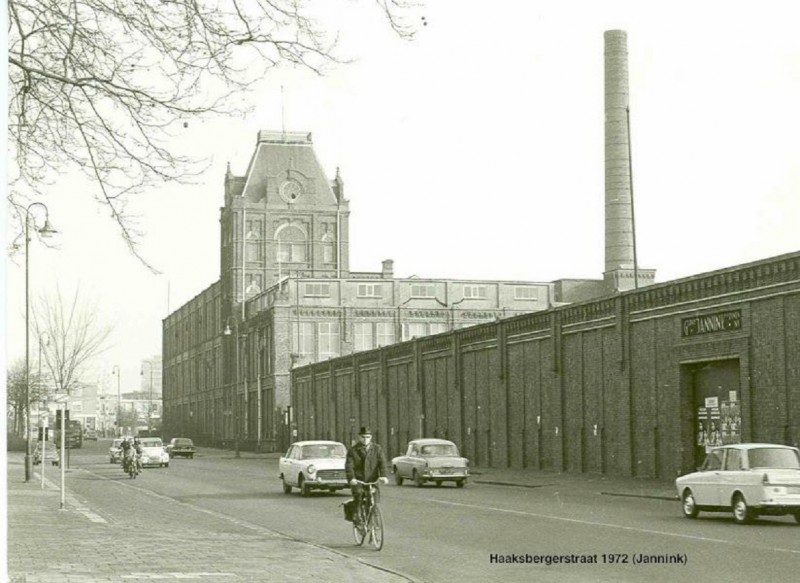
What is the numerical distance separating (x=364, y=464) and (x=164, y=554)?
3486mm

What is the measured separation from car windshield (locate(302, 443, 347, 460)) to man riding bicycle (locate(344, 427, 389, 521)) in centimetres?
1374

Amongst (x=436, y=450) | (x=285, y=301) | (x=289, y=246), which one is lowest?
(x=436, y=450)

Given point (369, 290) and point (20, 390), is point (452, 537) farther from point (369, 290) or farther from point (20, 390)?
point (20, 390)

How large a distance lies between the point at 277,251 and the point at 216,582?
309 feet

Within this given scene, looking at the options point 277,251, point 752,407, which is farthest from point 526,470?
point 277,251

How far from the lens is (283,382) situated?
88.2 m

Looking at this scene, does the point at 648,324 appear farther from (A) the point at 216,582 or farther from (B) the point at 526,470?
(A) the point at 216,582

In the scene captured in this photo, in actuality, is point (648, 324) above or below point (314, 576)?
above

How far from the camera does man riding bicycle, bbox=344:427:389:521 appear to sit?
17.7m

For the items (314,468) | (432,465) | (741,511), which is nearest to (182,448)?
(432,465)

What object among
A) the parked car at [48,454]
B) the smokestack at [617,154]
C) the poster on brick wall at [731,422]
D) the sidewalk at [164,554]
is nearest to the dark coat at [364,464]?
the sidewalk at [164,554]

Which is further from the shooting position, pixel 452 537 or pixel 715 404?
pixel 715 404

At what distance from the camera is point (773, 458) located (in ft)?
71.1

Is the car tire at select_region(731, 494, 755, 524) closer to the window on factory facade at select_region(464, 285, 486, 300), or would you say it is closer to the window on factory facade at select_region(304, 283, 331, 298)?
the window on factory facade at select_region(304, 283, 331, 298)
